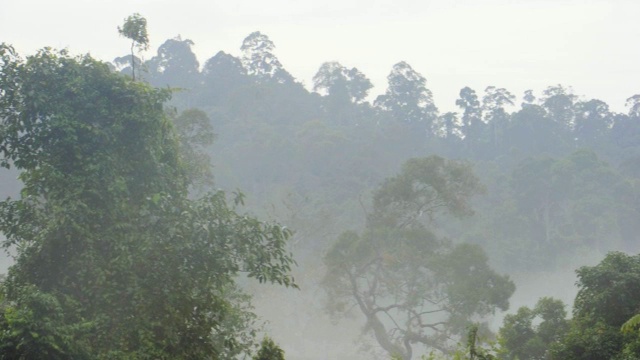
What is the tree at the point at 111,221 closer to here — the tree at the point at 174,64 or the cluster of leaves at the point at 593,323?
the cluster of leaves at the point at 593,323

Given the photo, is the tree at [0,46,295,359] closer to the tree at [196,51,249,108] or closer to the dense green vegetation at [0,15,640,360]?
the dense green vegetation at [0,15,640,360]

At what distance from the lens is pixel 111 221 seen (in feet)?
45.5

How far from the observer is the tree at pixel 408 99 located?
79875 mm

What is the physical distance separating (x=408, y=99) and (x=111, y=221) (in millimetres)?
69627

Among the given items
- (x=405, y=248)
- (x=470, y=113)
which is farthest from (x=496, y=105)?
(x=405, y=248)

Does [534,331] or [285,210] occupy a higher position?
[285,210]

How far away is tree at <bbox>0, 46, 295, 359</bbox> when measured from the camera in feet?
39.8

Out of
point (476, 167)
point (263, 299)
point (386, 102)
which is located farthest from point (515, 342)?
point (386, 102)

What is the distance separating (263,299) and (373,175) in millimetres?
19878

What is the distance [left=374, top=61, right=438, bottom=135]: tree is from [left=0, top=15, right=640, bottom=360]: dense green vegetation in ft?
0.73

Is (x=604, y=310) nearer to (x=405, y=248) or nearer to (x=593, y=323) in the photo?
(x=593, y=323)

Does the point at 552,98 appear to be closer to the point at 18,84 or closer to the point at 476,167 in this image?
the point at 476,167

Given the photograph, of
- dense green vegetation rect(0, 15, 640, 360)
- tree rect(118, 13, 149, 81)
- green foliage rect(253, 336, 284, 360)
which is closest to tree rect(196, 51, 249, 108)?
A: dense green vegetation rect(0, 15, 640, 360)

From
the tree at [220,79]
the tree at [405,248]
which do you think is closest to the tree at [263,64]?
the tree at [220,79]
